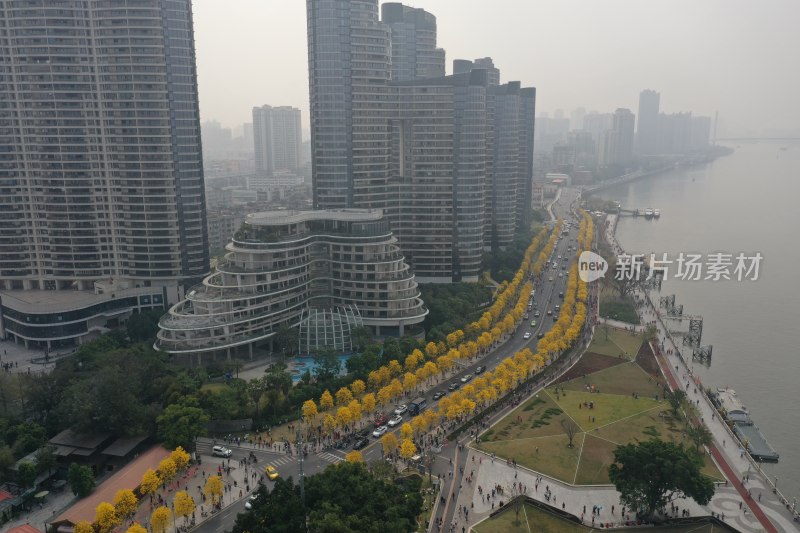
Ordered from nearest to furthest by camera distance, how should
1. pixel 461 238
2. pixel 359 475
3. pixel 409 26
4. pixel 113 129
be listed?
pixel 359 475, pixel 113 129, pixel 461 238, pixel 409 26

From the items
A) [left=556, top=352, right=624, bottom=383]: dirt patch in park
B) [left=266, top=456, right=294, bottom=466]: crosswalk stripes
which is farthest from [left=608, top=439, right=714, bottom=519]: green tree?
[left=266, top=456, right=294, bottom=466]: crosswalk stripes

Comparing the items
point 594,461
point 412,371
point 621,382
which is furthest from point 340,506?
point 621,382

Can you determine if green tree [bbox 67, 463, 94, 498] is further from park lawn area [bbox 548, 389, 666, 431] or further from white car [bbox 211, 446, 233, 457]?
park lawn area [bbox 548, 389, 666, 431]

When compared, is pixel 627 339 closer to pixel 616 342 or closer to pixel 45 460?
pixel 616 342

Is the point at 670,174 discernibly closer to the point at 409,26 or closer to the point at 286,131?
the point at 286,131

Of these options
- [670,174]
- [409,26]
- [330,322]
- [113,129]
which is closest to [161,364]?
[330,322]

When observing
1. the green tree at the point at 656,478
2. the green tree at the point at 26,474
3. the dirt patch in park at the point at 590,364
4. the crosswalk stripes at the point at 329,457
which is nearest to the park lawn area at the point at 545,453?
the green tree at the point at 656,478
